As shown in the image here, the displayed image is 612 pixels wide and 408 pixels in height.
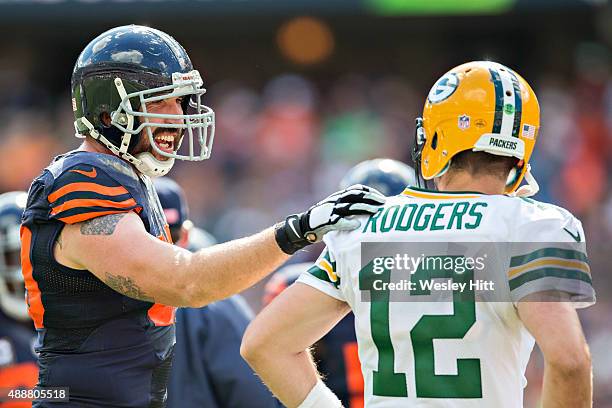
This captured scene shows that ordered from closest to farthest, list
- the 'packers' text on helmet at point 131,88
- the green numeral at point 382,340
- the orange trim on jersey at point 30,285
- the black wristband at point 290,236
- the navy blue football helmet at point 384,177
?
the green numeral at point 382,340, the black wristband at point 290,236, the orange trim on jersey at point 30,285, the 'packers' text on helmet at point 131,88, the navy blue football helmet at point 384,177

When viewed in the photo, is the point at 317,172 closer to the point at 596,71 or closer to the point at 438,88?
the point at 596,71

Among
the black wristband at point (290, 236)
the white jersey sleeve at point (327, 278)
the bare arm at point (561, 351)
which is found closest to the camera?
the bare arm at point (561, 351)

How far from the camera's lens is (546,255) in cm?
289

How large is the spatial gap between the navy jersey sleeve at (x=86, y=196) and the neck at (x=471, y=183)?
39.7 inches

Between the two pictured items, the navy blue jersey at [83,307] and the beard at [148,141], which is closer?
the navy blue jersey at [83,307]

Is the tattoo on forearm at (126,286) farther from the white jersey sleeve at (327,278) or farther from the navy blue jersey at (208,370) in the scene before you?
the navy blue jersey at (208,370)

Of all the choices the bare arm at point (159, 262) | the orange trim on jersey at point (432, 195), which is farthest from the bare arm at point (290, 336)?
the orange trim on jersey at point (432, 195)

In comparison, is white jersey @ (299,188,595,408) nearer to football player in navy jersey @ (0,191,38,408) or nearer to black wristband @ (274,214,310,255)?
black wristband @ (274,214,310,255)

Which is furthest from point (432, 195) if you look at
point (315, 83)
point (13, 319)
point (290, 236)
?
point (315, 83)

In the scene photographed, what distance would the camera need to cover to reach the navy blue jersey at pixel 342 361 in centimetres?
468

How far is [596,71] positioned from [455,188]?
1060cm

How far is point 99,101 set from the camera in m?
3.76

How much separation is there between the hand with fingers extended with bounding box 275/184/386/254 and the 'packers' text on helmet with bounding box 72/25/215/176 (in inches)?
22.2

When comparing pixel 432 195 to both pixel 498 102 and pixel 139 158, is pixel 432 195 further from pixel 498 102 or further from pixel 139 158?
pixel 139 158
